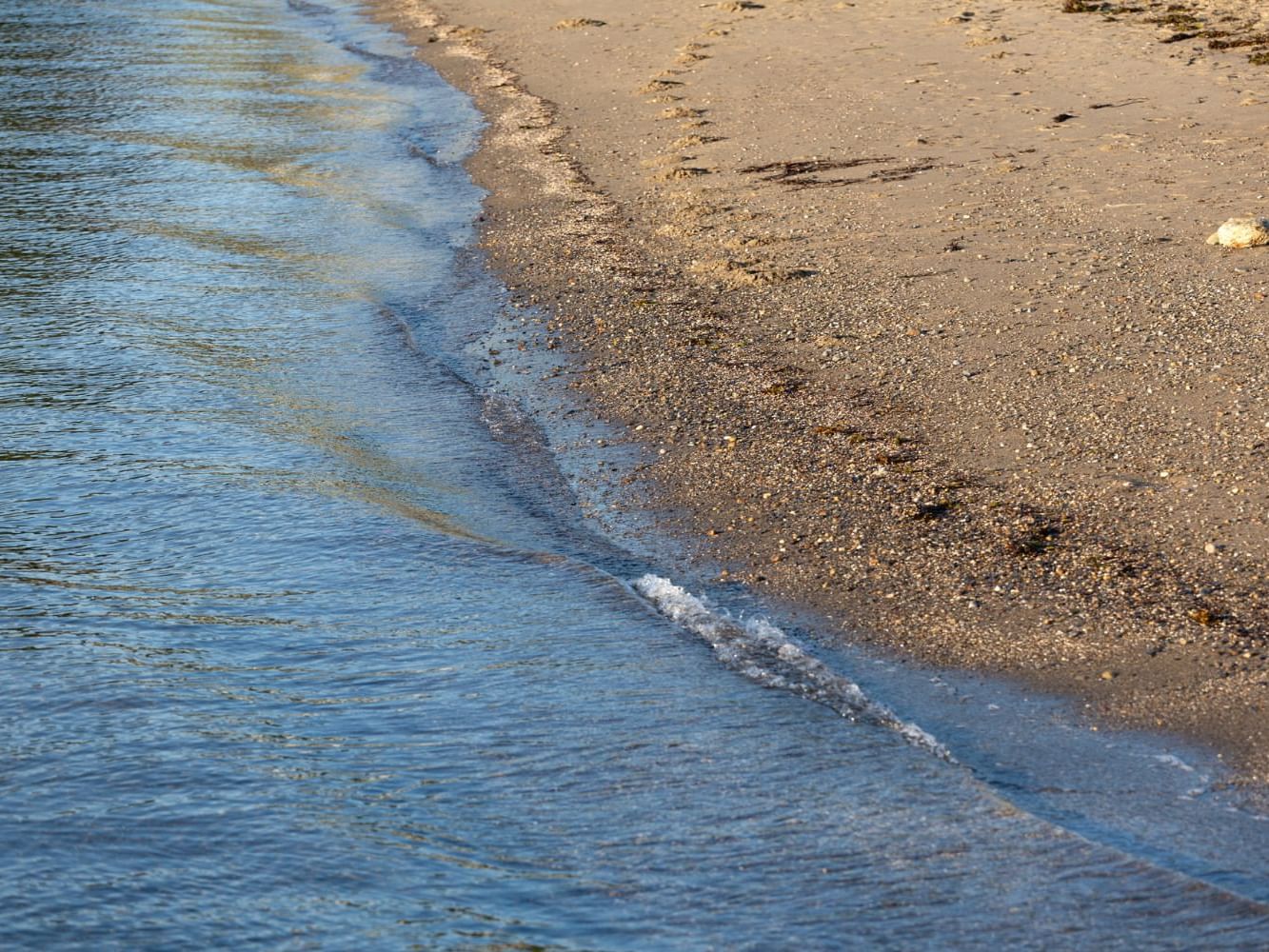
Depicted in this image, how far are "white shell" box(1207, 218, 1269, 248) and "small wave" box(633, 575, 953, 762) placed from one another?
5.44m

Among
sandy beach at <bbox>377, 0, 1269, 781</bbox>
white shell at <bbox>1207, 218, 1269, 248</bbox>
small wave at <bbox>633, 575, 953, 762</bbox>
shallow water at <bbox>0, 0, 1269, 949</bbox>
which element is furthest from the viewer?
white shell at <bbox>1207, 218, 1269, 248</bbox>

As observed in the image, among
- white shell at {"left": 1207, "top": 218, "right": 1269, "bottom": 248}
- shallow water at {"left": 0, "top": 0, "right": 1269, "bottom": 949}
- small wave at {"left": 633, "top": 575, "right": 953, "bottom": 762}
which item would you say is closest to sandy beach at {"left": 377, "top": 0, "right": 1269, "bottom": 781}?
white shell at {"left": 1207, "top": 218, "right": 1269, "bottom": 248}

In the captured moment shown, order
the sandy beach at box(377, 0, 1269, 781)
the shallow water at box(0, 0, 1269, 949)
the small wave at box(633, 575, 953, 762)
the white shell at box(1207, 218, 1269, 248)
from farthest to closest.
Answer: the white shell at box(1207, 218, 1269, 248), the sandy beach at box(377, 0, 1269, 781), the small wave at box(633, 575, 953, 762), the shallow water at box(0, 0, 1269, 949)

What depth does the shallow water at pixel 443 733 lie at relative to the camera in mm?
4496

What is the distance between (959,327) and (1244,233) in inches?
89.4

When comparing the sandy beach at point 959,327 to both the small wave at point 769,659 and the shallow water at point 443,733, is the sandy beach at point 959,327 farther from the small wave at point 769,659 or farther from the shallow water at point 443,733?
the shallow water at point 443,733

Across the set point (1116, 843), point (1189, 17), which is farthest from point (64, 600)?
point (1189, 17)

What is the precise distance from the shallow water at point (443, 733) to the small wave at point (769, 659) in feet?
0.06

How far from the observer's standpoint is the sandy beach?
6145 millimetres

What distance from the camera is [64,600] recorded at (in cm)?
662

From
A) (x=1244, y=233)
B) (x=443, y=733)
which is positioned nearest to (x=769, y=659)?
(x=443, y=733)

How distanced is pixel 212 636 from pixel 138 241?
25.7ft

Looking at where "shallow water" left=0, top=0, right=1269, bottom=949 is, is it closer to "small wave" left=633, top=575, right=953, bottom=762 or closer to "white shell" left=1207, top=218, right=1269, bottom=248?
"small wave" left=633, top=575, right=953, bottom=762

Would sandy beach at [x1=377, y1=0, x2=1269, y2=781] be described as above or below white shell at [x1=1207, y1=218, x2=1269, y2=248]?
below
